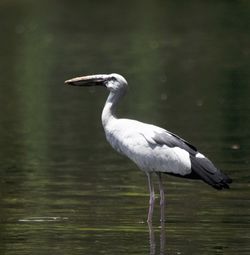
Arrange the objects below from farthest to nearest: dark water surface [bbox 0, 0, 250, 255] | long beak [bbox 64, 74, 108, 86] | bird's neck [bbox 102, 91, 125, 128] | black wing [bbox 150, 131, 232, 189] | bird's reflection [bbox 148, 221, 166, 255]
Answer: long beak [bbox 64, 74, 108, 86] < bird's neck [bbox 102, 91, 125, 128] < black wing [bbox 150, 131, 232, 189] < dark water surface [bbox 0, 0, 250, 255] < bird's reflection [bbox 148, 221, 166, 255]

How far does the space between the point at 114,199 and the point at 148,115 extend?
7668mm

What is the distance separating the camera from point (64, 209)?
13.2 m

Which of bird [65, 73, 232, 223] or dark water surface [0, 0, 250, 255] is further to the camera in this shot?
bird [65, 73, 232, 223]

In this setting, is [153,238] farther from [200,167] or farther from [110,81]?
[110,81]

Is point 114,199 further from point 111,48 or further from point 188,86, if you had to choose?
point 111,48

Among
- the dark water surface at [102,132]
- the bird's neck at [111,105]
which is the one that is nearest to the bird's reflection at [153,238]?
the dark water surface at [102,132]

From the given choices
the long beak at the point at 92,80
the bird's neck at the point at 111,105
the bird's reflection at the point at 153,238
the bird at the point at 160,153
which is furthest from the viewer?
the long beak at the point at 92,80

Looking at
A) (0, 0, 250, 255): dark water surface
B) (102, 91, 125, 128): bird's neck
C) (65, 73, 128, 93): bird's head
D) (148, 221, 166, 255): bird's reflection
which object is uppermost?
(65, 73, 128, 93): bird's head

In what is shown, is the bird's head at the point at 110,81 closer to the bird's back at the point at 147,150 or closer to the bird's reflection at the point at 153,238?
the bird's back at the point at 147,150

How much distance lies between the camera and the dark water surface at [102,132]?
39.1 ft

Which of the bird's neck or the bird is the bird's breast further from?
the bird's neck

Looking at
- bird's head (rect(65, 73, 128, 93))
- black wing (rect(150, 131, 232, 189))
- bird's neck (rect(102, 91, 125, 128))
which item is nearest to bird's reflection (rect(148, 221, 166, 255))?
black wing (rect(150, 131, 232, 189))

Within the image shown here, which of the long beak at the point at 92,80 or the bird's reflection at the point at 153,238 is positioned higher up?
the long beak at the point at 92,80

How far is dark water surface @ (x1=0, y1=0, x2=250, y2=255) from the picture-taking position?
11.9 m
